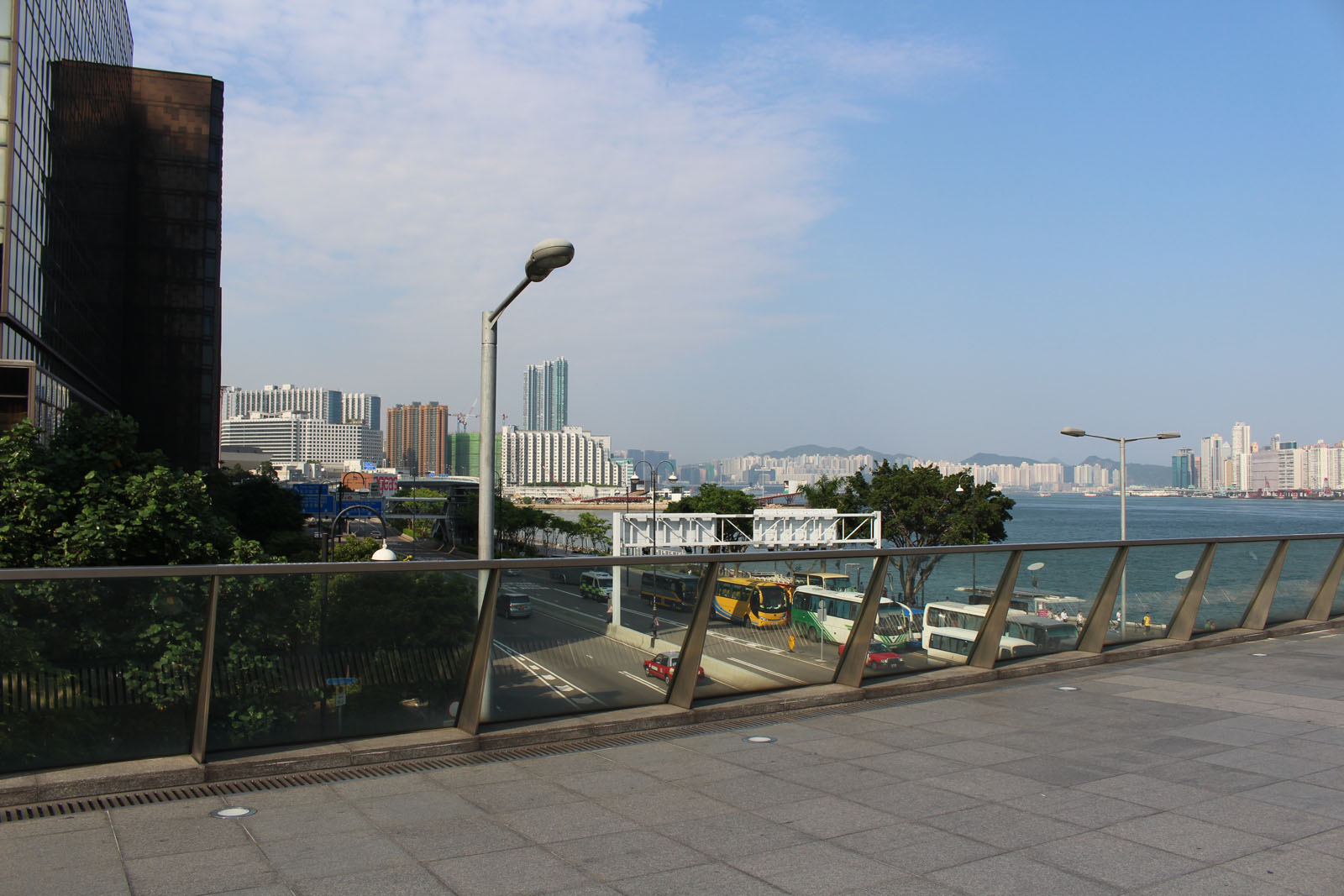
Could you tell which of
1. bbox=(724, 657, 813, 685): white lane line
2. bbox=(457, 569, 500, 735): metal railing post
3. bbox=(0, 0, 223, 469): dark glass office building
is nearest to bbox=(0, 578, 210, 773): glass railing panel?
bbox=(457, 569, 500, 735): metal railing post

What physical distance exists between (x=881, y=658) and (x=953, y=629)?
1103mm

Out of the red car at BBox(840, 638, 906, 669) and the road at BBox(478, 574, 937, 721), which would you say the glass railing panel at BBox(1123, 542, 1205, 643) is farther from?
the road at BBox(478, 574, 937, 721)

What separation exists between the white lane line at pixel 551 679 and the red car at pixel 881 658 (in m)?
2.64

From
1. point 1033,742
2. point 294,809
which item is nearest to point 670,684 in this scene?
point 1033,742

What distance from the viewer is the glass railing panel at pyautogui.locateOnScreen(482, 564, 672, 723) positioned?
7203 millimetres

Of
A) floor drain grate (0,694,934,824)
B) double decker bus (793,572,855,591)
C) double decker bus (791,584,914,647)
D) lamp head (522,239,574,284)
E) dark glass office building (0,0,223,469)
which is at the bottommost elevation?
floor drain grate (0,694,934,824)

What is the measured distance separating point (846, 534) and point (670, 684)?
3905 cm

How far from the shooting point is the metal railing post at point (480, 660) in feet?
22.9

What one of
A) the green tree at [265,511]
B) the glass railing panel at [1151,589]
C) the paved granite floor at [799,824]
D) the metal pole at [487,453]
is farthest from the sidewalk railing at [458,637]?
the green tree at [265,511]

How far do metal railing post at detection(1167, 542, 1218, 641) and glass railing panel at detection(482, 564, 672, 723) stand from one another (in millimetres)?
A: 7361

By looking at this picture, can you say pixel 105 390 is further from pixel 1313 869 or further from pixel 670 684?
pixel 1313 869

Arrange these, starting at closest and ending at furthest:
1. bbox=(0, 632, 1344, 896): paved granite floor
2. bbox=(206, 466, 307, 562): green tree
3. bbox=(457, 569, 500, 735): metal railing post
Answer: bbox=(0, 632, 1344, 896): paved granite floor < bbox=(457, 569, 500, 735): metal railing post < bbox=(206, 466, 307, 562): green tree

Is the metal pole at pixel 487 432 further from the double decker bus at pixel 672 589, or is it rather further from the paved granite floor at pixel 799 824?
the paved granite floor at pixel 799 824

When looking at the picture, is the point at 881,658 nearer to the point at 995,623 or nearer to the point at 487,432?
the point at 995,623
